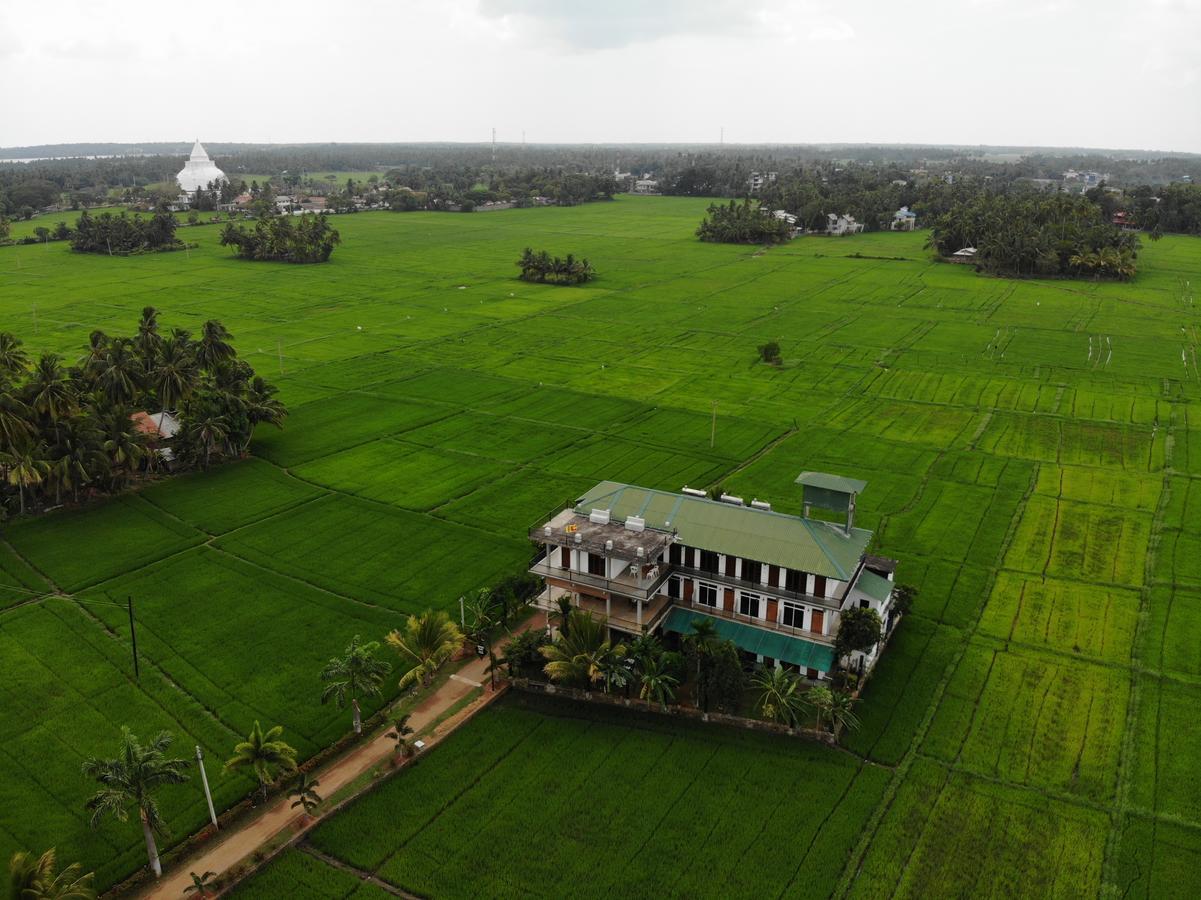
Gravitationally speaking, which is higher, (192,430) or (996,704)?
(192,430)

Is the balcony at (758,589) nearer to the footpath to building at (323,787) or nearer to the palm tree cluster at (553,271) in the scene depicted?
the footpath to building at (323,787)

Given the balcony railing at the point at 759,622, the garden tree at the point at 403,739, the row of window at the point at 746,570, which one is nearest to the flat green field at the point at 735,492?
the garden tree at the point at 403,739

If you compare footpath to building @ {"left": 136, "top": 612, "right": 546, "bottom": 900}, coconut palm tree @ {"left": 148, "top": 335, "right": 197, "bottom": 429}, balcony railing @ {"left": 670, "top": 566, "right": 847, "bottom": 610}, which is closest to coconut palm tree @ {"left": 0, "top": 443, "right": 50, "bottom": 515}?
coconut palm tree @ {"left": 148, "top": 335, "right": 197, "bottom": 429}

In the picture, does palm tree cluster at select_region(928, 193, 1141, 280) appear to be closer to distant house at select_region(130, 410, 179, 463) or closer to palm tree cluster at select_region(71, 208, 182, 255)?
distant house at select_region(130, 410, 179, 463)

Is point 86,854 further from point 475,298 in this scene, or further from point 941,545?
point 475,298

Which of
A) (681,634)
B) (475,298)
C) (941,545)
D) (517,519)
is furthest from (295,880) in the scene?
(475,298)
